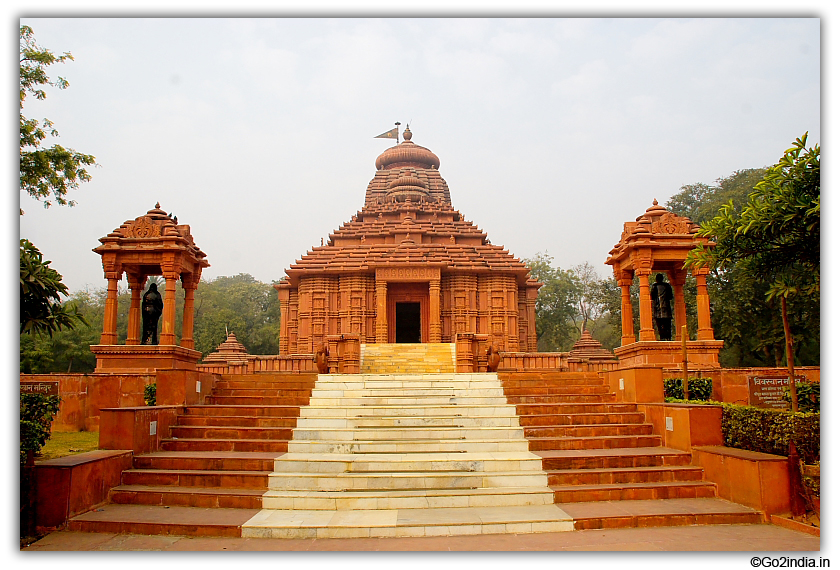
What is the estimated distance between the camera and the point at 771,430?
7.48 m

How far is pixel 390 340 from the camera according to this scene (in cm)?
2306

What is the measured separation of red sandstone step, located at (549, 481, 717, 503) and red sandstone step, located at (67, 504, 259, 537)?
3803mm

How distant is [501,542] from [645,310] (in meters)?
9.11

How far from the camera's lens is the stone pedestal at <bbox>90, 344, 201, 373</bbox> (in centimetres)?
1309

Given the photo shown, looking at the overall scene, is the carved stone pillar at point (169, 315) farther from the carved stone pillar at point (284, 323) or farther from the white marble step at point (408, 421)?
the carved stone pillar at point (284, 323)

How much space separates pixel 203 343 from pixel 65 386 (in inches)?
1171

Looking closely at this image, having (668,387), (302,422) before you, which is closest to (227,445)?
(302,422)

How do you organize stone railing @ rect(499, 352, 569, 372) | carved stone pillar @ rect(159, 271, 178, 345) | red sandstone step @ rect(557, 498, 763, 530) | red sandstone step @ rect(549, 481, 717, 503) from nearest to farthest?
red sandstone step @ rect(557, 498, 763, 530) → red sandstone step @ rect(549, 481, 717, 503) → carved stone pillar @ rect(159, 271, 178, 345) → stone railing @ rect(499, 352, 569, 372)

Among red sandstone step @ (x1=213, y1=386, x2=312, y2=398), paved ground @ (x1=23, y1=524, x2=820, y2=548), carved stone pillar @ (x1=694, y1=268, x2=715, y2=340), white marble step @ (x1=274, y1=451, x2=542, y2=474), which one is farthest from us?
carved stone pillar @ (x1=694, y1=268, x2=715, y2=340)

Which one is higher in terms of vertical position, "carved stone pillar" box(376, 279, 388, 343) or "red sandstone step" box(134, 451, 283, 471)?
"carved stone pillar" box(376, 279, 388, 343)

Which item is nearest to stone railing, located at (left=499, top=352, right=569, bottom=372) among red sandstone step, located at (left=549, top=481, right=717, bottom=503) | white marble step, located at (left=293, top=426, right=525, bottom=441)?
white marble step, located at (left=293, top=426, right=525, bottom=441)

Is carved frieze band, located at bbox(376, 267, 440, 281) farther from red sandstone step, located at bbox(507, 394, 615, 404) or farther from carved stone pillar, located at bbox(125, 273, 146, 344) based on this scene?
red sandstone step, located at bbox(507, 394, 615, 404)

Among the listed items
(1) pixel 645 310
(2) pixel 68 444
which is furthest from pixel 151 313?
(1) pixel 645 310

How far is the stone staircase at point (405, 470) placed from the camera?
21.1 ft
